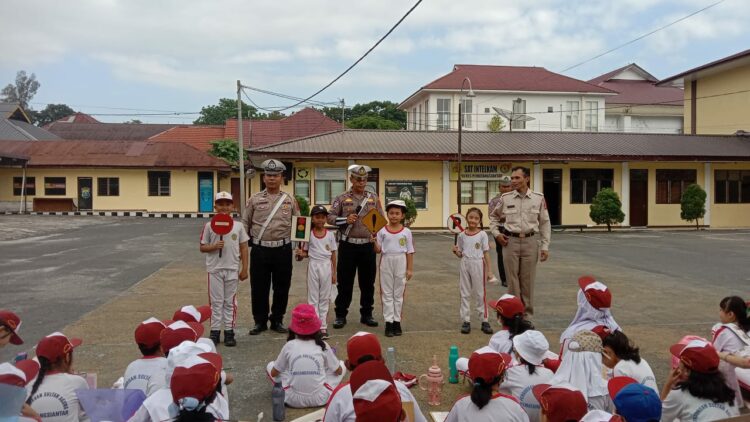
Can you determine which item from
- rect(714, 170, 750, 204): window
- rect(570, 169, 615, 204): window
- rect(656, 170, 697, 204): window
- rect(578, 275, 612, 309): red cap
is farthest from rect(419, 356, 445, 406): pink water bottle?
rect(714, 170, 750, 204): window

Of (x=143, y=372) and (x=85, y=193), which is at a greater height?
(x=85, y=193)

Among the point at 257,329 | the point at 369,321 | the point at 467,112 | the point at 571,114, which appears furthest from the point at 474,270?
the point at 571,114

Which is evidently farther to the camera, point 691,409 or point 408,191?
point 408,191

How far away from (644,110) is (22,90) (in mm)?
81938

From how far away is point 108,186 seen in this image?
32.2m

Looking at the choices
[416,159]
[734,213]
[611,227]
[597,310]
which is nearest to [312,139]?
[416,159]

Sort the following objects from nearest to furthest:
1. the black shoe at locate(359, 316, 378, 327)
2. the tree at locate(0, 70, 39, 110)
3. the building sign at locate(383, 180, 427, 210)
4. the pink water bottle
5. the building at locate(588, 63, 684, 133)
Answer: the pink water bottle
the black shoe at locate(359, 316, 378, 327)
the building sign at locate(383, 180, 427, 210)
the building at locate(588, 63, 684, 133)
the tree at locate(0, 70, 39, 110)

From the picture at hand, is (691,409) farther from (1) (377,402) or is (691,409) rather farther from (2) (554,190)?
(2) (554,190)

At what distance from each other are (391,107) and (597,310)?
59629 mm

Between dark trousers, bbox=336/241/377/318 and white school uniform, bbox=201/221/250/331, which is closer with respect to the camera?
white school uniform, bbox=201/221/250/331

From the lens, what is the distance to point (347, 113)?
6588 cm

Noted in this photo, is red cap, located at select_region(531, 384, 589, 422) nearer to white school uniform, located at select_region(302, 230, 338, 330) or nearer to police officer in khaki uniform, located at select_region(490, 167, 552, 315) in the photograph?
white school uniform, located at select_region(302, 230, 338, 330)

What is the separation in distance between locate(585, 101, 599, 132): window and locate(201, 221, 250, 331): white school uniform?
40775 mm

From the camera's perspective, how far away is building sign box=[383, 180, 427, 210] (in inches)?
927
